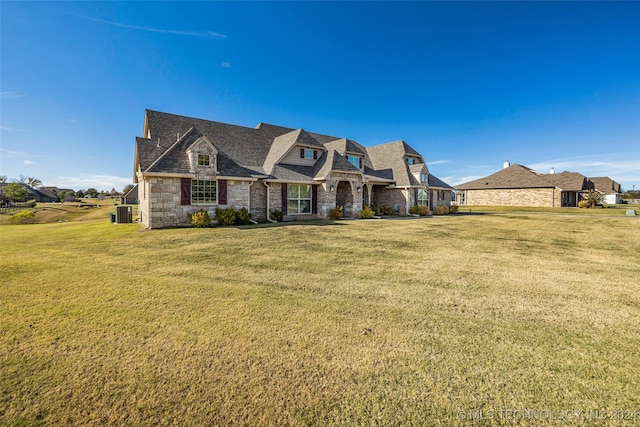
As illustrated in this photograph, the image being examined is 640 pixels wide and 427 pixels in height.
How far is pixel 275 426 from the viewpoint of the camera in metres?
2.50

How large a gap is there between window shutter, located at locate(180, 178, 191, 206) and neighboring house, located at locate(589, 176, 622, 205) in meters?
80.4

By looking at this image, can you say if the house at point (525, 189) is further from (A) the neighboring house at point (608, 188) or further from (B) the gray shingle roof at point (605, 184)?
(B) the gray shingle roof at point (605, 184)

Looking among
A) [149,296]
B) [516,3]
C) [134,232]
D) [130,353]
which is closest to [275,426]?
[130,353]

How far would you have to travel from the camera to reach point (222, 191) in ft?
55.5

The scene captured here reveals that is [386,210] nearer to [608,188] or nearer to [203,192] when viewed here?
[203,192]

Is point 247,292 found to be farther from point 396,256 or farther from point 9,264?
point 9,264

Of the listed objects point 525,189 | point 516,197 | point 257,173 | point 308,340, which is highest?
point 257,173

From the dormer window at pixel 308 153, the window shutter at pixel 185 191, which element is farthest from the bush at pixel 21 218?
the dormer window at pixel 308 153

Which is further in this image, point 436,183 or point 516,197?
point 516,197

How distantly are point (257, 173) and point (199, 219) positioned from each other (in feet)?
18.9

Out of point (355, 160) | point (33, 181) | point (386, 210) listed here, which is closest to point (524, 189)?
point (386, 210)

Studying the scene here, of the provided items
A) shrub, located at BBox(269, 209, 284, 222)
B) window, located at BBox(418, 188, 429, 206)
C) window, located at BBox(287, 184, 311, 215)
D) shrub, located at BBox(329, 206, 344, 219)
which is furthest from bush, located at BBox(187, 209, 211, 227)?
window, located at BBox(418, 188, 429, 206)

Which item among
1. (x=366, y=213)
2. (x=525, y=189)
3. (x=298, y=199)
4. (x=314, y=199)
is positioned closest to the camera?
(x=298, y=199)

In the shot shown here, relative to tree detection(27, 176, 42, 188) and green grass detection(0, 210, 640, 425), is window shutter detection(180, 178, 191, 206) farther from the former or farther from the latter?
tree detection(27, 176, 42, 188)
